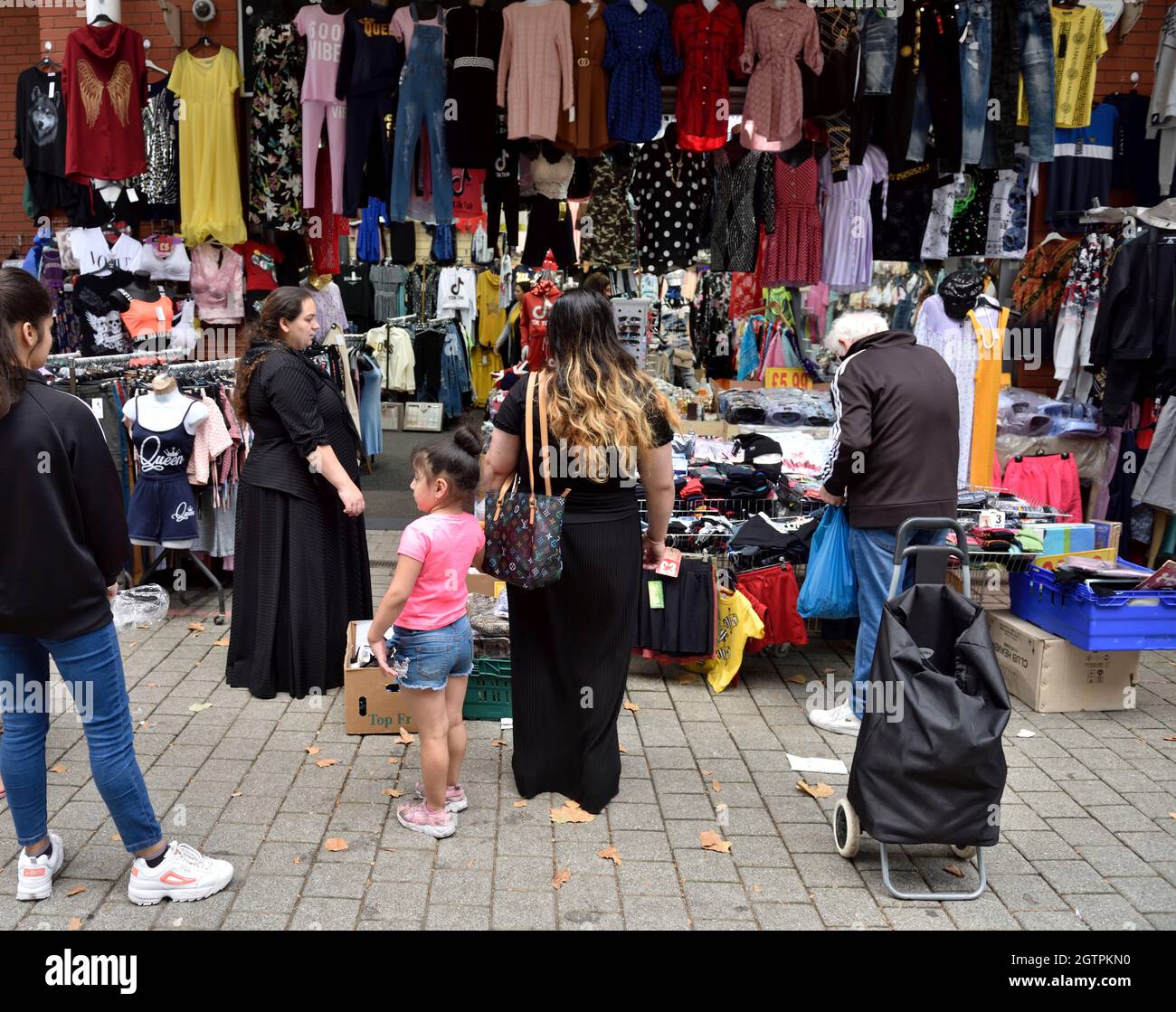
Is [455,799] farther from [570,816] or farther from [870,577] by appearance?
[870,577]

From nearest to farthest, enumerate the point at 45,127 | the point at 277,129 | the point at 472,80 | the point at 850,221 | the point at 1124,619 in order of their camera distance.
A: the point at 1124,619 → the point at 472,80 → the point at 277,129 → the point at 850,221 → the point at 45,127

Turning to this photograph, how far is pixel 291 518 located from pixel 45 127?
4979 mm

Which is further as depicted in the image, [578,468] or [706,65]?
Result: [706,65]

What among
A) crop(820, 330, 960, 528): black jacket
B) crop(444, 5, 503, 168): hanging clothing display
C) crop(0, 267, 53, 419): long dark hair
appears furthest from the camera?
crop(444, 5, 503, 168): hanging clothing display

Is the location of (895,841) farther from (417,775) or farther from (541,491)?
(417,775)

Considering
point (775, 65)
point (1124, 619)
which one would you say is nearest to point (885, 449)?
point (1124, 619)

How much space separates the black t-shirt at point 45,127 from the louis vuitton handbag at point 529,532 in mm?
6175

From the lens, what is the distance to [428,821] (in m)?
4.25

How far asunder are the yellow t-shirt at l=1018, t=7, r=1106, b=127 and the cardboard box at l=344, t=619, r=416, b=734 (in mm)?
5853

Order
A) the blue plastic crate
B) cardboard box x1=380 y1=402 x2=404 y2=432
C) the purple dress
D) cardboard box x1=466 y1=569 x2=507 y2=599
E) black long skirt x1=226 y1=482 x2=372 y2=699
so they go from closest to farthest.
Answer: the blue plastic crate, black long skirt x1=226 y1=482 x2=372 y2=699, cardboard box x1=466 y1=569 x2=507 y2=599, the purple dress, cardboard box x1=380 y1=402 x2=404 y2=432

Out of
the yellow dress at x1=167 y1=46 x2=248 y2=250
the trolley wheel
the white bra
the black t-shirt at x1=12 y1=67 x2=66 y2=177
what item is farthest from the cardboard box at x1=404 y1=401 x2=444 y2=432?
the trolley wheel

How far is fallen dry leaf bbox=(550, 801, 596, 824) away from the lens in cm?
438

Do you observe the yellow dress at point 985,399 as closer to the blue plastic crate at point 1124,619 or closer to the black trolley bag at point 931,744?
the blue plastic crate at point 1124,619

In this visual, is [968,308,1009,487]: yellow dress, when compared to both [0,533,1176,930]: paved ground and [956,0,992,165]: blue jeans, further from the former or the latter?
[0,533,1176,930]: paved ground
